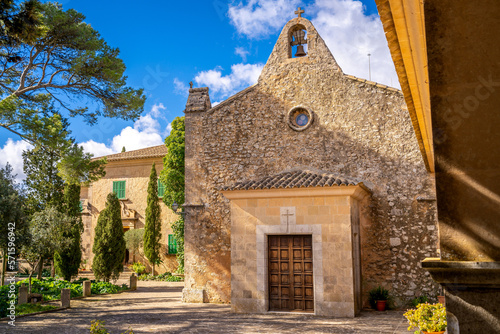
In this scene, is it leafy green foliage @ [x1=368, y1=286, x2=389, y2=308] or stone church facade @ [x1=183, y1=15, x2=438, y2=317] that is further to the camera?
leafy green foliage @ [x1=368, y1=286, x2=389, y2=308]

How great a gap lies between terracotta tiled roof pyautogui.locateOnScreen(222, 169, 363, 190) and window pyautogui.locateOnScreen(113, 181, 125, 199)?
53.9ft

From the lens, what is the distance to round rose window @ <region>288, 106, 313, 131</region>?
12984 mm

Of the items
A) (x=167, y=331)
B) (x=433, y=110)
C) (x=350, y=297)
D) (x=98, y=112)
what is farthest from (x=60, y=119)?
(x=433, y=110)

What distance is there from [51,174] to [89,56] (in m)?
9.08

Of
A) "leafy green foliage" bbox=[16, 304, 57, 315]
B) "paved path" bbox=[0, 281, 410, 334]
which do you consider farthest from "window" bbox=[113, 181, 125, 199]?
"leafy green foliage" bbox=[16, 304, 57, 315]

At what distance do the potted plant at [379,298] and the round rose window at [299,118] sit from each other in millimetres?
5234

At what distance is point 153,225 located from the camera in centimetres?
2392

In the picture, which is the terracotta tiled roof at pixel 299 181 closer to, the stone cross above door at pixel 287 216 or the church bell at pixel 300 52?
the stone cross above door at pixel 287 216

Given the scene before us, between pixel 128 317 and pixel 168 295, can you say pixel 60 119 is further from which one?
pixel 168 295

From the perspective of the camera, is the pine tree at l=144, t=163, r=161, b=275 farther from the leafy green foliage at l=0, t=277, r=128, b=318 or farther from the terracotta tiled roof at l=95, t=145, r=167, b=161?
the leafy green foliage at l=0, t=277, r=128, b=318

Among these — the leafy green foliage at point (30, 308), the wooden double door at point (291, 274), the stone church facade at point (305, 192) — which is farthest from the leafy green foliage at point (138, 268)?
the wooden double door at point (291, 274)

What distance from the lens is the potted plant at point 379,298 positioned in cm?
1118

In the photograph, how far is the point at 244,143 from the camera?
44.3 ft

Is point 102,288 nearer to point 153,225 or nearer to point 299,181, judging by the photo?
point 153,225
